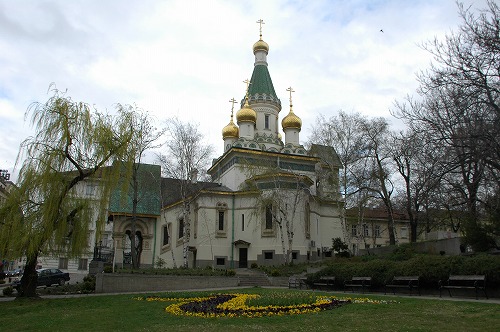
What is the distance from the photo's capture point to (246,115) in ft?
155

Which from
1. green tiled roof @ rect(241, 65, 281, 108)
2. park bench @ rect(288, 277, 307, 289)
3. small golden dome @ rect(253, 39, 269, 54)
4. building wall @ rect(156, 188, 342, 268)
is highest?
small golden dome @ rect(253, 39, 269, 54)

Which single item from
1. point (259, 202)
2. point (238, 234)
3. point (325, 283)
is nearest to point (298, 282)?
point (325, 283)

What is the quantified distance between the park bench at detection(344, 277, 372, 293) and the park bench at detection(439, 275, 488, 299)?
396 centimetres

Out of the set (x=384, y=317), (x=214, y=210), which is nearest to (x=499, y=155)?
(x=384, y=317)

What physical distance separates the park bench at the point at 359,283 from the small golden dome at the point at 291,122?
28.8 metres

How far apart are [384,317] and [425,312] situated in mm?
1244

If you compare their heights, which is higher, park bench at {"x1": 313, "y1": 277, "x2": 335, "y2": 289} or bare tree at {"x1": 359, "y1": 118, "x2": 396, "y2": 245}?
bare tree at {"x1": 359, "y1": 118, "x2": 396, "y2": 245}

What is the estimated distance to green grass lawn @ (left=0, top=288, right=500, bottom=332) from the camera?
32.6 ft

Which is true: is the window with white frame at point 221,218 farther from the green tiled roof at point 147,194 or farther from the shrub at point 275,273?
the shrub at point 275,273

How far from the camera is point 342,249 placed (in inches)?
1572

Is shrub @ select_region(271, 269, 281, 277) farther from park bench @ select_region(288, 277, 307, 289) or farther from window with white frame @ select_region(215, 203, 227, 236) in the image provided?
window with white frame @ select_region(215, 203, 227, 236)

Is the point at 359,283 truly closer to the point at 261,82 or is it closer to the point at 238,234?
the point at 238,234

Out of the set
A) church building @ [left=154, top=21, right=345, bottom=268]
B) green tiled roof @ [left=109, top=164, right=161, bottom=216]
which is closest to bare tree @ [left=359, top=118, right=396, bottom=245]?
church building @ [left=154, top=21, right=345, bottom=268]

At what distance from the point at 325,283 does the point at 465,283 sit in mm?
8398
